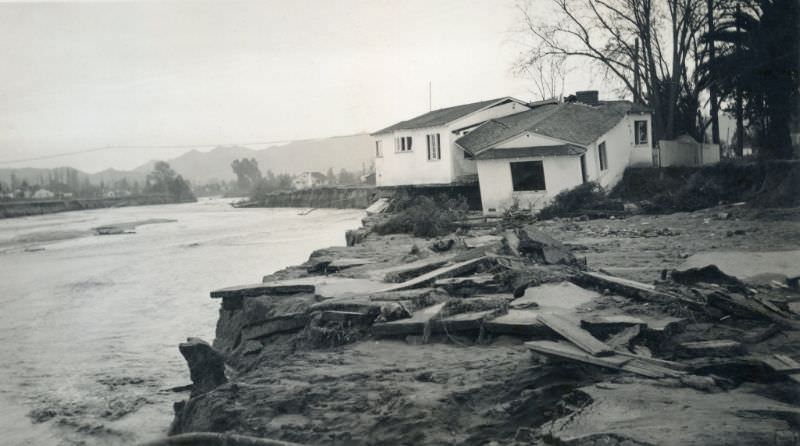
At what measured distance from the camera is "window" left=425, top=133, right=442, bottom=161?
31094mm

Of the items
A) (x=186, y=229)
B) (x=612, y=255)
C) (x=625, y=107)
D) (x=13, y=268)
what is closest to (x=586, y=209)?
(x=625, y=107)

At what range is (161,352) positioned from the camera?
11617 mm

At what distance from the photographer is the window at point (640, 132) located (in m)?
29.1

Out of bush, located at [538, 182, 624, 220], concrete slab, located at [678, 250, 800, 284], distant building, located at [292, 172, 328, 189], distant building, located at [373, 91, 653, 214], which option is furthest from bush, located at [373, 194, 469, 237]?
distant building, located at [292, 172, 328, 189]

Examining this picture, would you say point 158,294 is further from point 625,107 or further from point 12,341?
point 625,107

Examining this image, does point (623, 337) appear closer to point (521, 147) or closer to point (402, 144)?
point (521, 147)

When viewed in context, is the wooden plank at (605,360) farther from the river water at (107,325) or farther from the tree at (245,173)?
the tree at (245,173)

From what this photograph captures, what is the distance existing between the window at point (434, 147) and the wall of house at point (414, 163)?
0.17 m

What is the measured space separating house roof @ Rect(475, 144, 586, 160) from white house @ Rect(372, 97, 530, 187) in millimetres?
3564

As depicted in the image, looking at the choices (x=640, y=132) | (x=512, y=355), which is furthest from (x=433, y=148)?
(x=512, y=355)

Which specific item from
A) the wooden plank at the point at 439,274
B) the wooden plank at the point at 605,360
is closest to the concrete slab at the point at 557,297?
the wooden plank at the point at 439,274

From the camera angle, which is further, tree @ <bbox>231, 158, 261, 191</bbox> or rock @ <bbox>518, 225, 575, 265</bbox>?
tree @ <bbox>231, 158, 261, 191</bbox>

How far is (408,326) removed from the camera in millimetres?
6926

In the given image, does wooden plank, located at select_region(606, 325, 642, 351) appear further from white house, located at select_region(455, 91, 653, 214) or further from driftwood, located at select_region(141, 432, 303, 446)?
white house, located at select_region(455, 91, 653, 214)
